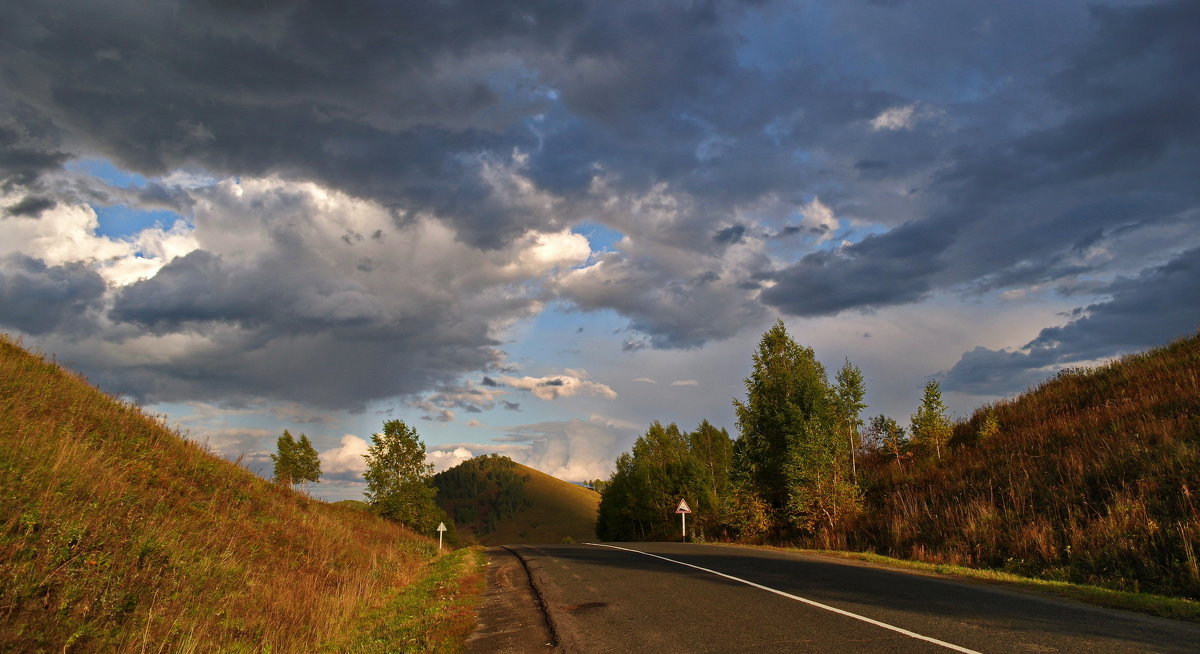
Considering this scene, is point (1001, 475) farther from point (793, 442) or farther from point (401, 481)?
point (401, 481)

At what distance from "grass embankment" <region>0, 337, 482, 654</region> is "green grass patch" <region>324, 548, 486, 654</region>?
237 millimetres

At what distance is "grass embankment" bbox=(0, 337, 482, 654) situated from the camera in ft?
22.8

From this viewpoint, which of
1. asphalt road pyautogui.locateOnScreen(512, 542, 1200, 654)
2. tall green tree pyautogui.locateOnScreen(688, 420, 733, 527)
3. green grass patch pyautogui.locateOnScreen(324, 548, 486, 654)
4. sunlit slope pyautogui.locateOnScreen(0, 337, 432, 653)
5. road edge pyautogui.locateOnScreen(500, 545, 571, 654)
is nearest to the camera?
asphalt road pyautogui.locateOnScreen(512, 542, 1200, 654)

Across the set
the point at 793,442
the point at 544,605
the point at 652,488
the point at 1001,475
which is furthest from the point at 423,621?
the point at 652,488

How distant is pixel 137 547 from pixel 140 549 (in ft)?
0.22

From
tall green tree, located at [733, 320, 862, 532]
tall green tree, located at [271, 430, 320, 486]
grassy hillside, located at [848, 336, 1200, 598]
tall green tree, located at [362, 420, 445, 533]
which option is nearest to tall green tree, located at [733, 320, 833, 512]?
tall green tree, located at [733, 320, 862, 532]

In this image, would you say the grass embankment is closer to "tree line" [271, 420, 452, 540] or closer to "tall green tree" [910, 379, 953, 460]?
"tall green tree" [910, 379, 953, 460]

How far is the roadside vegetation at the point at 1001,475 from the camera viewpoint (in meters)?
13.9

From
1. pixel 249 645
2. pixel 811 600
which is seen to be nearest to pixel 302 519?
pixel 249 645

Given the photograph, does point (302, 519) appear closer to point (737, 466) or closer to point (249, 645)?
point (249, 645)

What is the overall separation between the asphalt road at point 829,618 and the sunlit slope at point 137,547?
178 inches

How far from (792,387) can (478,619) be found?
2694 centimetres

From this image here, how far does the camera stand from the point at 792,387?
33.7 meters

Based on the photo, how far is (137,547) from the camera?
898cm
